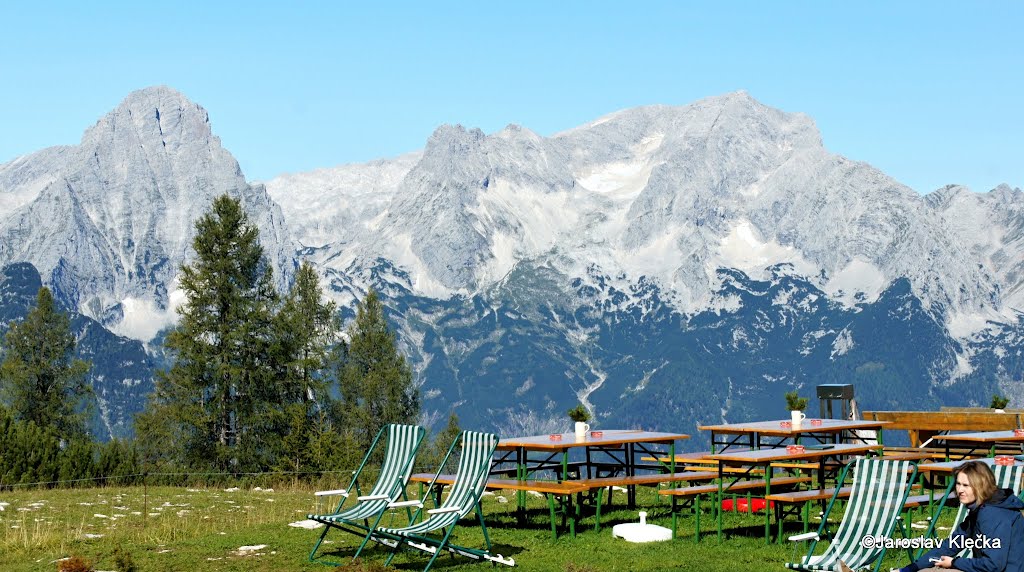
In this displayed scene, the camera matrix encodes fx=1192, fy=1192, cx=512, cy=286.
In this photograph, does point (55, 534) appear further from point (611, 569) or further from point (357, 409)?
point (357, 409)

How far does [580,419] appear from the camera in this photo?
1733 centimetres

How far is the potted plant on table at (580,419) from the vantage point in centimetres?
1664

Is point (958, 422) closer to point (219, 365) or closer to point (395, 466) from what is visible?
point (395, 466)

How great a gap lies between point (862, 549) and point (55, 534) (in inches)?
397

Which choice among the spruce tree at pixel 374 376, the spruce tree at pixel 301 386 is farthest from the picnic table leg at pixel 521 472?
the spruce tree at pixel 374 376

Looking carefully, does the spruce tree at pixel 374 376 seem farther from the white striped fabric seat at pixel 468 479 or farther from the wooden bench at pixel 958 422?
the white striped fabric seat at pixel 468 479

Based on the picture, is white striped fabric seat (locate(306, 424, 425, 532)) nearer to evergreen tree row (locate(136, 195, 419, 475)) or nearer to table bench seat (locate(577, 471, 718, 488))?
table bench seat (locate(577, 471, 718, 488))

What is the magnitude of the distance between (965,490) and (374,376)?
167 feet

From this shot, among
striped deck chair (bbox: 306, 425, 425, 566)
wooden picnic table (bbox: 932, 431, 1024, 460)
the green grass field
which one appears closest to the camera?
the green grass field

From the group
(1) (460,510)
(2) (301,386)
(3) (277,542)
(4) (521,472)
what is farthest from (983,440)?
(2) (301,386)

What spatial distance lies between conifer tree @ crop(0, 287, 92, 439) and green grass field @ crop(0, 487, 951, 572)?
3295 cm

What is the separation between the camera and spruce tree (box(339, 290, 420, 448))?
193 ft

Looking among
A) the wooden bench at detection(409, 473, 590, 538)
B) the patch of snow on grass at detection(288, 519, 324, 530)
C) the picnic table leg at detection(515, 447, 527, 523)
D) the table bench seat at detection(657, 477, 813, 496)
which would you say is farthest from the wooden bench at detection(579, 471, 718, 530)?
the patch of snow on grass at detection(288, 519, 324, 530)

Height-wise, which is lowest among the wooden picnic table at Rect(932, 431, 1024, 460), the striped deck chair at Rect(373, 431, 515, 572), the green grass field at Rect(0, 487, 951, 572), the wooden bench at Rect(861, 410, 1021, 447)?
the green grass field at Rect(0, 487, 951, 572)
